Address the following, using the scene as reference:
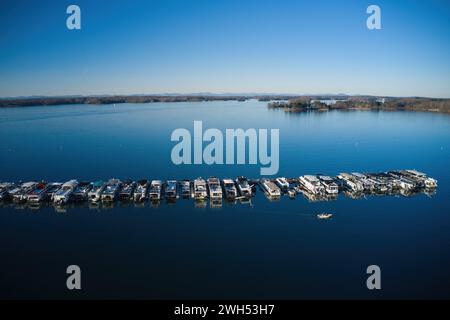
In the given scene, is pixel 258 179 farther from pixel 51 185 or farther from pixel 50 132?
pixel 50 132

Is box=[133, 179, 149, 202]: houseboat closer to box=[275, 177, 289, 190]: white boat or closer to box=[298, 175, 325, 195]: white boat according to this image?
box=[275, 177, 289, 190]: white boat

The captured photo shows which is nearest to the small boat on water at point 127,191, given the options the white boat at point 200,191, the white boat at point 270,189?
the white boat at point 200,191

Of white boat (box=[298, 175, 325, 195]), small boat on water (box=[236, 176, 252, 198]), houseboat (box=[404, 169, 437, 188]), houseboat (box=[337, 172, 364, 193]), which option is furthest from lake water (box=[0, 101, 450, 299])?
houseboat (box=[337, 172, 364, 193])

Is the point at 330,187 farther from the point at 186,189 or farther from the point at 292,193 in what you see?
the point at 186,189
